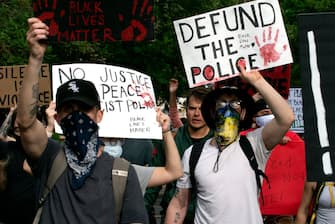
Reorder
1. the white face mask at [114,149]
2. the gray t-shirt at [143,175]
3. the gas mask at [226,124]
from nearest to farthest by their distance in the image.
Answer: the gray t-shirt at [143,175]
the gas mask at [226,124]
the white face mask at [114,149]

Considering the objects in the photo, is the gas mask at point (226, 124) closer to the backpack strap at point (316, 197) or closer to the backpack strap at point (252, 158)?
the backpack strap at point (252, 158)

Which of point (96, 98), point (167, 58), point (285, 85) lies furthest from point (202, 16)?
point (167, 58)

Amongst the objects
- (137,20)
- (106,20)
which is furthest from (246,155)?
(106,20)

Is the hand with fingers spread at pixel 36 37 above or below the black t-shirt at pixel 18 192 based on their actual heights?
above

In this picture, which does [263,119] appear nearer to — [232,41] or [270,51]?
[232,41]

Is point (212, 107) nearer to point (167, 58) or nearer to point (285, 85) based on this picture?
point (285, 85)

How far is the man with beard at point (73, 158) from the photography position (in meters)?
4.64

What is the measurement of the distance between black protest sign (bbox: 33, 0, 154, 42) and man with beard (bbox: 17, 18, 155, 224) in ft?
11.1

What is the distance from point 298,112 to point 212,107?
8.06m

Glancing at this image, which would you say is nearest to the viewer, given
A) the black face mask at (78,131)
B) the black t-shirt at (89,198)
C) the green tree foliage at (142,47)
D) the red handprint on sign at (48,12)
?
the black t-shirt at (89,198)

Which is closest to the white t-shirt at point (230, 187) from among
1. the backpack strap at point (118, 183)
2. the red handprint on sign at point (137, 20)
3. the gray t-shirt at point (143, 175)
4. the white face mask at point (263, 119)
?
the gray t-shirt at point (143, 175)

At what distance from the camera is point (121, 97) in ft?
25.7

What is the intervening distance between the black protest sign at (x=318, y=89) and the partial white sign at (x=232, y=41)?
0.52m

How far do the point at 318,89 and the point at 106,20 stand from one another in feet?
8.93
